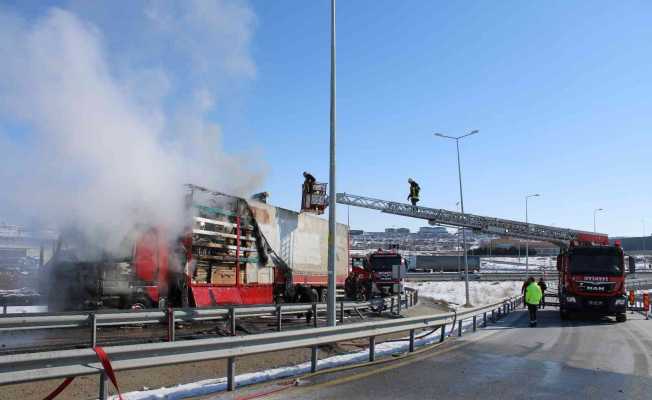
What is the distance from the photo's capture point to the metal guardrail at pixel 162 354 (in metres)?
5.18

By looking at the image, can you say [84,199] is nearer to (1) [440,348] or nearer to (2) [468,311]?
(1) [440,348]

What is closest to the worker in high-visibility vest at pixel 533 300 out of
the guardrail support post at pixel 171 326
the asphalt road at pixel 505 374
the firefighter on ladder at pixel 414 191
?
the asphalt road at pixel 505 374

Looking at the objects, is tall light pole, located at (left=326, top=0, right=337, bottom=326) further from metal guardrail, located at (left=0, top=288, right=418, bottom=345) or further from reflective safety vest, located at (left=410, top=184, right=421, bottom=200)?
reflective safety vest, located at (left=410, top=184, right=421, bottom=200)

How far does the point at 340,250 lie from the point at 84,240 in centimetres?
1280

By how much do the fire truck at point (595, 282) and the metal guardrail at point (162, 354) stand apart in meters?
12.3

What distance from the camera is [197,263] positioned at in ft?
44.2

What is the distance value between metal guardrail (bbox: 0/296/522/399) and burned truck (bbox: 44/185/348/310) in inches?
204

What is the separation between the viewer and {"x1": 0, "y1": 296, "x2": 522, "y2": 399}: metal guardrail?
5176 mm

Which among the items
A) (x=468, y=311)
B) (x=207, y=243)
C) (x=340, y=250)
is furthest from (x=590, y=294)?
(x=207, y=243)

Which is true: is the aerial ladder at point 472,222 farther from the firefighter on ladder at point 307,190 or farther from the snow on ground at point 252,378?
the snow on ground at point 252,378

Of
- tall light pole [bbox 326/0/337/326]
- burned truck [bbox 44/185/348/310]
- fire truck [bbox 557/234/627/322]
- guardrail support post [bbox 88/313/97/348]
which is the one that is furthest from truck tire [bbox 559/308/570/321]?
guardrail support post [bbox 88/313/97/348]

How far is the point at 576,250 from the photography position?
20.2 meters

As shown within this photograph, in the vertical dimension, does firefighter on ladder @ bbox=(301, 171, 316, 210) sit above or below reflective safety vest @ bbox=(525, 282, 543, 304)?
above

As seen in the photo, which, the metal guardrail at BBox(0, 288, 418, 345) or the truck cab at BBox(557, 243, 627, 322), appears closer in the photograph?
the metal guardrail at BBox(0, 288, 418, 345)
